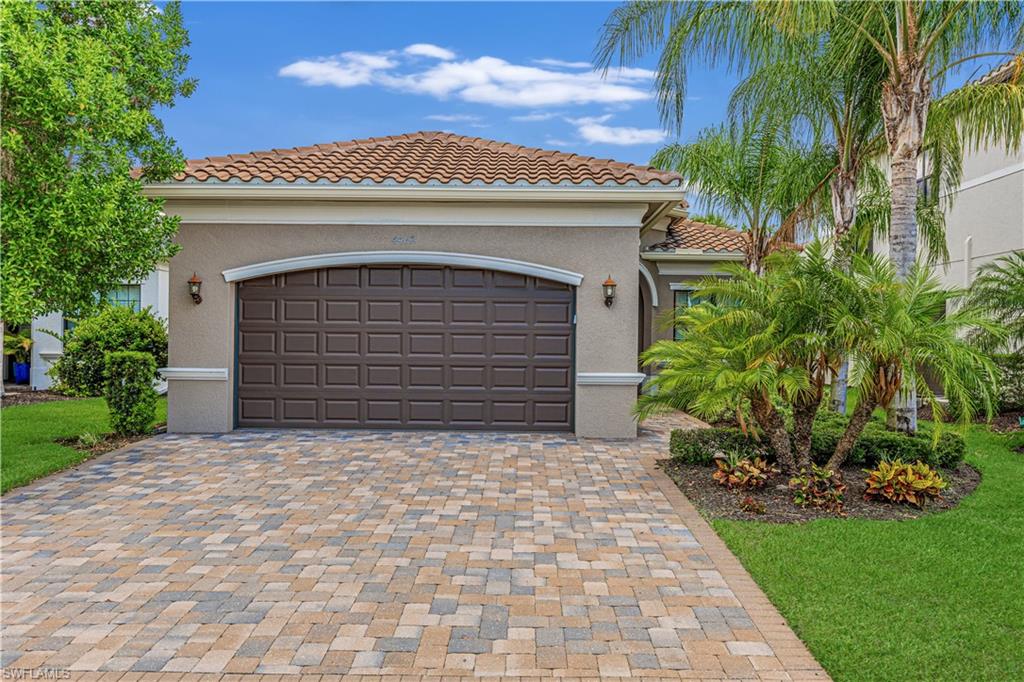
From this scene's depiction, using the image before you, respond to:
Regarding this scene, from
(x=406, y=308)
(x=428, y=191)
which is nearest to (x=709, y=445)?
(x=406, y=308)

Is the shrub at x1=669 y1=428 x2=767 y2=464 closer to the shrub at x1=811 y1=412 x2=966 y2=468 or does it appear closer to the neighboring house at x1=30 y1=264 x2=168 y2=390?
the shrub at x1=811 y1=412 x2=966 y2=468

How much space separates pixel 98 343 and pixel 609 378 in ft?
38.6

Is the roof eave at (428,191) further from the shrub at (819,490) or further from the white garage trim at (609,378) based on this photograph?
the shrub at (819,490)

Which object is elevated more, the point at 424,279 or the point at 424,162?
the point at 424,162

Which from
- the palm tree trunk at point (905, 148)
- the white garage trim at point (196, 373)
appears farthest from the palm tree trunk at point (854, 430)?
the white garage trim at point (196, 373)

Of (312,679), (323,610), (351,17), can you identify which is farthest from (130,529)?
(351,17)

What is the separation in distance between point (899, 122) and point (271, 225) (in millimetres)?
9191

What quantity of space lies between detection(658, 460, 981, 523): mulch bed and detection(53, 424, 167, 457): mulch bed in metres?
7.73

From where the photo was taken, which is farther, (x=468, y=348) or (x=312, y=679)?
(x=468, y=348)

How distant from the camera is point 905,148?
29.7 ft

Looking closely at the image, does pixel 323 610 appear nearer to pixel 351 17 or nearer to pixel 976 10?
pixel 976 10

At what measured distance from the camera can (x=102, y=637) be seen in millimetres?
4137

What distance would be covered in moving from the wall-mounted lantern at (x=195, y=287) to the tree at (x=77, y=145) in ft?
4.02

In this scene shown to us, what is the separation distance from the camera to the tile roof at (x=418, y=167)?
10617mm
